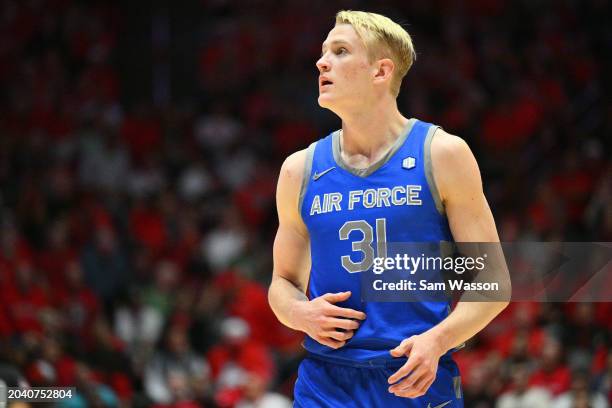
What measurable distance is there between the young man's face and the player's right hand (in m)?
0.87

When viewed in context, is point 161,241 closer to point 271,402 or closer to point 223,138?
point 223,138

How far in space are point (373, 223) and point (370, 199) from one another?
0.11 m

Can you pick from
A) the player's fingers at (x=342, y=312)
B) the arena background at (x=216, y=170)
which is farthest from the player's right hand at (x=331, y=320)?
the arena background at (x=216, y=170)

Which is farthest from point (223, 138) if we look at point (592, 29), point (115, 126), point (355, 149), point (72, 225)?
point (355, 149)

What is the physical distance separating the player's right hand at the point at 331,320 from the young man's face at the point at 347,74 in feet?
2.86

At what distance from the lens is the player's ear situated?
4.37 meters

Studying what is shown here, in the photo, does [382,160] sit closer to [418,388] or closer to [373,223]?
[373,223]

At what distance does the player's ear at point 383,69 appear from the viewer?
4.37 meters

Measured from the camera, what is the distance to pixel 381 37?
14.3 ft

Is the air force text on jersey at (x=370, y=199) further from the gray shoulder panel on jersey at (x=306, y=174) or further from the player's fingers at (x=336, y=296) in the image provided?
the player's fingers at (x=336, y=296)

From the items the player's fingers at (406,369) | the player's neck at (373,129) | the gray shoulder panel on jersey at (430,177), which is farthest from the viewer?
the player's neck at (373,129)

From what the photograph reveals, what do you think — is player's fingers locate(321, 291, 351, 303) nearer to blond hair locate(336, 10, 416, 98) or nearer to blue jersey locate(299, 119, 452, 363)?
blue jersey locate(299, 119, 452, 363)

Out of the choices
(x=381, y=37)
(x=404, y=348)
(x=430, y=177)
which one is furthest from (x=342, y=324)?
(x=381, y=37)

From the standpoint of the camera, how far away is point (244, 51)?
15586 millimetres
